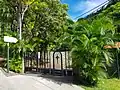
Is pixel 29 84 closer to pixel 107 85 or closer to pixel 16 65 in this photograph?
pixel 107 85

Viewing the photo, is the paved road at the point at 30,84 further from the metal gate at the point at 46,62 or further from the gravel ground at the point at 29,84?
the metal gate at the point at 46,62

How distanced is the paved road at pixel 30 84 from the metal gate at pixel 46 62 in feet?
7.01

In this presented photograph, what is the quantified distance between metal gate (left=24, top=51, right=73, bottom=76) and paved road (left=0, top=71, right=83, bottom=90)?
2136 millimetres

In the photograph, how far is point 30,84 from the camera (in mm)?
8789

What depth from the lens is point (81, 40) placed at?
916 centimetres

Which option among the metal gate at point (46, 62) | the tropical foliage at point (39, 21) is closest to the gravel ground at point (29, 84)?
the metal gate at point (46, 62)

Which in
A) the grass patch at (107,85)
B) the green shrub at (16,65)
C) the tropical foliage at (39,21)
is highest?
the tropical foliage at (39,21)

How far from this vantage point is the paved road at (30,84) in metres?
8.45

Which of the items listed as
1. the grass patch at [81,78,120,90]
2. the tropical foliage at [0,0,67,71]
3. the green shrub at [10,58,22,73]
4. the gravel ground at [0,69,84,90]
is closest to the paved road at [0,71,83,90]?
the gravel ground at [0,69,84,90]

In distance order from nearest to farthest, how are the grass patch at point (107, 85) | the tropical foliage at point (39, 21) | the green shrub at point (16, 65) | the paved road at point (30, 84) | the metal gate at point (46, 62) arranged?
the paved road at point (30, 84), the grass patch at point (107, 85), the metal gate at point (46, 62), the green shrub at point (16, 65), the tropical foliage at point (39, 21)

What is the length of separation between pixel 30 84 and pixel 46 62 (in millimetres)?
3965

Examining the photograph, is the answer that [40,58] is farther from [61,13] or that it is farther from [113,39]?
[61,13]

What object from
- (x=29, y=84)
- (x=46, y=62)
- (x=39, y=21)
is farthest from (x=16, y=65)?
(x=39, y=21)

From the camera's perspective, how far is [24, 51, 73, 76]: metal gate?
456 inches
